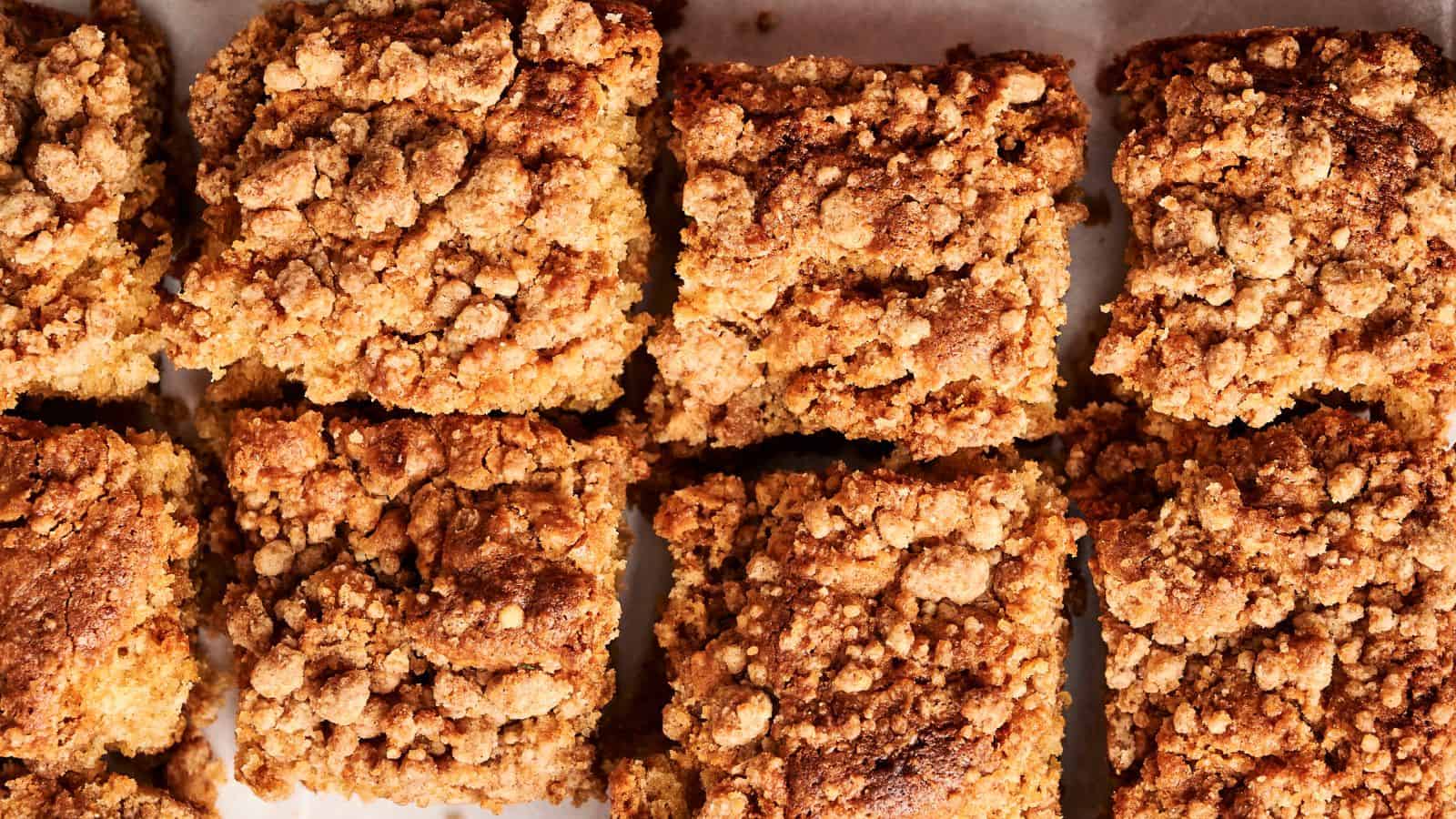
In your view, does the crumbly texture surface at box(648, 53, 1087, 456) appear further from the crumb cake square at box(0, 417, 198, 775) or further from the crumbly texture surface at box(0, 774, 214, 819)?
the crumbly texture surface at box(0, 774, 214, 819)

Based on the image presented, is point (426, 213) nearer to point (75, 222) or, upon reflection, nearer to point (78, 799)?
point (75, 222)

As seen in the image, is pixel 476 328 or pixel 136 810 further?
pixel 136 810

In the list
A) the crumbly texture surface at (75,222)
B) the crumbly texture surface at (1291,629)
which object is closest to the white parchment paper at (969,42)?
the crumbly texture surface at (75,222)

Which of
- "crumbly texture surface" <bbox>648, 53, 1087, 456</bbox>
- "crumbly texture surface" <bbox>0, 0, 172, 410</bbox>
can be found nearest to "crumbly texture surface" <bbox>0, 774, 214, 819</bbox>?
"crumbly texture surface" <bbox>0, 0, 172, 410</bbox>

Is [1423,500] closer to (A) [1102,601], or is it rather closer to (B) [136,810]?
(A) [1102,601]

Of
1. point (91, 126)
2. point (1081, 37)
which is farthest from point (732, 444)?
point (91, 126)

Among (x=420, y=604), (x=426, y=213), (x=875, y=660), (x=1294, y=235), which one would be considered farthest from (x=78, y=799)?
(x=1294, y=235)

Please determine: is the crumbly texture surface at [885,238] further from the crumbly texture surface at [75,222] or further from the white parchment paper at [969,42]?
the crumbly texture surface at [75,222]
